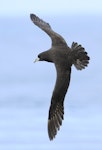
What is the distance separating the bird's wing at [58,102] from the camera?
18.3 metres

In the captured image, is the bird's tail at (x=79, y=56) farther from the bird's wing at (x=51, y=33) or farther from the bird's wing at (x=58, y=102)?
the bird's wing at (x=51, y=33)

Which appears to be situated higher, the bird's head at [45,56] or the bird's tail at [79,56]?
the bird's head at [45,56]

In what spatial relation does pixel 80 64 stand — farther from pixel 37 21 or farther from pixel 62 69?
pixel 37 21

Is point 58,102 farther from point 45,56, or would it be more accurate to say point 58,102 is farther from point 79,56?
point 45,56

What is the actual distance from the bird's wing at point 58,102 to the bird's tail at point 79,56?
0.87 feet

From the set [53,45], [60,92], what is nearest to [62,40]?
[53,45]

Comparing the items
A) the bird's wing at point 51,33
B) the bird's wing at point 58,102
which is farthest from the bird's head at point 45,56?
the bird's wing at point 58,102

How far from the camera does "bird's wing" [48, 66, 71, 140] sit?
18.3 metres

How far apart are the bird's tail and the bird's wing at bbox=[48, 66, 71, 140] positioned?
27 centimetres

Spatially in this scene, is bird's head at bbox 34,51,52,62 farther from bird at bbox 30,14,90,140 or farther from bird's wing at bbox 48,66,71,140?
bird's wing at bbox 48,66,71,140

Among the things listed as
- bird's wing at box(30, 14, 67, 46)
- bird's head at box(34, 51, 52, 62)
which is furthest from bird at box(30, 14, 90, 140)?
bird's wing at box(30, 14, 67, 46)

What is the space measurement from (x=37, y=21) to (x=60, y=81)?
9.82ft

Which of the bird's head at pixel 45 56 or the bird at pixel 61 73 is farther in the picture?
the bird's head at pixel 45 56

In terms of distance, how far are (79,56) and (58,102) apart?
3.19 ft
